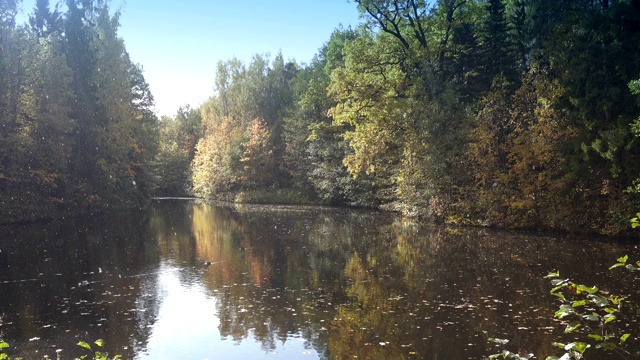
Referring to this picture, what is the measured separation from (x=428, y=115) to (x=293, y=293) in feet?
67.6

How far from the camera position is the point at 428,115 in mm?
31344

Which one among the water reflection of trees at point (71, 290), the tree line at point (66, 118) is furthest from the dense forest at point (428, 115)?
the water reflection of trees at point (71, 290)

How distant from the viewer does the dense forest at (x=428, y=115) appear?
23.3 m

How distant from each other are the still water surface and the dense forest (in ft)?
12.7

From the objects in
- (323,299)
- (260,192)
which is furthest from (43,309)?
(260,192)

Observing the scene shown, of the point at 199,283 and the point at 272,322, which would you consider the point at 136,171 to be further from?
the point at 272,322

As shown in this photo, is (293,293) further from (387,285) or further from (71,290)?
(71,290)

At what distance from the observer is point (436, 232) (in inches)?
1091

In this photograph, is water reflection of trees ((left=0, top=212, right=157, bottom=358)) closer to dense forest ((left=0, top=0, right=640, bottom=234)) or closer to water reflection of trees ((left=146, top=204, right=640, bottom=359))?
water reflection of trees ((left=146, top=204, right=640, bottom=359))

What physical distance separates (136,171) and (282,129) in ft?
65.5

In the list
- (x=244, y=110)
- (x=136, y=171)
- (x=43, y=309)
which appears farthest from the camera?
(x=244, y=110)

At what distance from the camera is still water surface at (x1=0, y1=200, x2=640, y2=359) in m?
9.74

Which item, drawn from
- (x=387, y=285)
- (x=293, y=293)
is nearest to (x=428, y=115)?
(x=387, y=285)

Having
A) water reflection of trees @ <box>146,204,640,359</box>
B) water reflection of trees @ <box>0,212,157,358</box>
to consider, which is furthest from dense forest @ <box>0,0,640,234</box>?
water reflection of trees @ <box>0,212,157,358</box>
